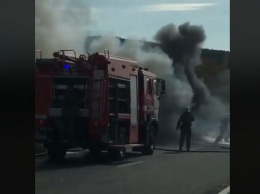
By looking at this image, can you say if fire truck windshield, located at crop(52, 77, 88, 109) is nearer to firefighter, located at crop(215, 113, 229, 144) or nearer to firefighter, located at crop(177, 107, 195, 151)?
firefighter, located at crop(177, 107, 195, 151)

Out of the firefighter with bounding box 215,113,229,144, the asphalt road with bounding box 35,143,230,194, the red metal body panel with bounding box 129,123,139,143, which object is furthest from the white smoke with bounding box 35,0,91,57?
the firefighter with bounding box 215,113,229,144

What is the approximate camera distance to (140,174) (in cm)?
388

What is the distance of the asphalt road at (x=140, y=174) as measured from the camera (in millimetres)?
3861

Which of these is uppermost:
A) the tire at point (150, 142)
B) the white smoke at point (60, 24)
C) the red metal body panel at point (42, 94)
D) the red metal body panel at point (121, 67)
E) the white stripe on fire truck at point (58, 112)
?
the white smoke at point (60, 24)

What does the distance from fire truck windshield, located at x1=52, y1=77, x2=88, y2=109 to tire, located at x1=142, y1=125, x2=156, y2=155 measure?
1.39 feet

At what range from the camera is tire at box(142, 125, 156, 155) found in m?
3.94

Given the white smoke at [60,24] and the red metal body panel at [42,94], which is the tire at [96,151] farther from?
the white smoke at [60,24]

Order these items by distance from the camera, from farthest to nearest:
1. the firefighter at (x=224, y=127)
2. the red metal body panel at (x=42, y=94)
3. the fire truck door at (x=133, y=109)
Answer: the fire truck door at (x=133, y=109)
the red metal body panel at (x=42, y=94)
the firefighter at (x=224, y=127)

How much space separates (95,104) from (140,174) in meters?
0.49

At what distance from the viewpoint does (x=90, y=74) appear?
3883mm

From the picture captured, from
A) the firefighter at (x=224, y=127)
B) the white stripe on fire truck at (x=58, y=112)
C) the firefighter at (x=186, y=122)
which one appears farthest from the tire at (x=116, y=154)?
the firefighter at (x=224, y=127)

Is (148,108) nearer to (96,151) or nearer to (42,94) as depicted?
(96,151)
